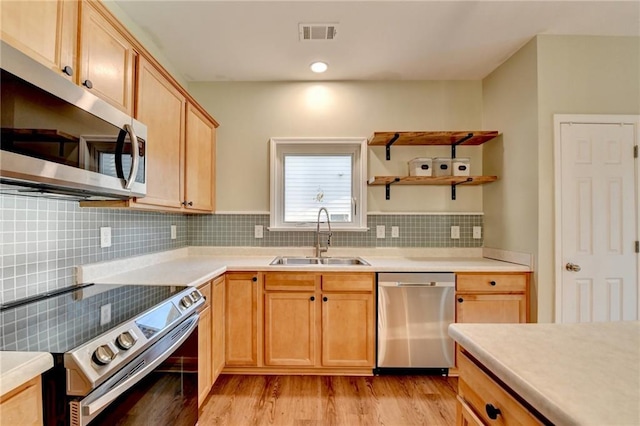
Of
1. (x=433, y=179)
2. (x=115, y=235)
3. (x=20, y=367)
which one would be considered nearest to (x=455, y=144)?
(x=433, y=179)

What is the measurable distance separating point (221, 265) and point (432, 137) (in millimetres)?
2130

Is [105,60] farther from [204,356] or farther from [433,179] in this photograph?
[433,179]

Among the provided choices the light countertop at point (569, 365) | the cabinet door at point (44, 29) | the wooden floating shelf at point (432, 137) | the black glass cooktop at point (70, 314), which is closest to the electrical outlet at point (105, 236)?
the black glass cooktop at point (70, 314)

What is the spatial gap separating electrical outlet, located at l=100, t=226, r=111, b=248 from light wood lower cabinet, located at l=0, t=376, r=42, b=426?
48.3 inches

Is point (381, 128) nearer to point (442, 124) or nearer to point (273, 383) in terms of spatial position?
point (442, 124)

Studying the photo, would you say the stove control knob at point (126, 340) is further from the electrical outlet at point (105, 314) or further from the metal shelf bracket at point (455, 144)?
the metal shelf bracket at point (455, 144)

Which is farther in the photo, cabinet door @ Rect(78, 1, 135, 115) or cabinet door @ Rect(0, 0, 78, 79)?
cabinet door @ Rect(78, 1, 135, 115)

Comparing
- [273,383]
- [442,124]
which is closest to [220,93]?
[442,124]

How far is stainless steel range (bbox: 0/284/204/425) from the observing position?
33.6 inches

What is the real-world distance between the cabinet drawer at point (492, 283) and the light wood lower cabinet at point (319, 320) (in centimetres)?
72

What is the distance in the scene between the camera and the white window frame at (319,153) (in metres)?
2.95

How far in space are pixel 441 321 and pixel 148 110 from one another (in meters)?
2.50

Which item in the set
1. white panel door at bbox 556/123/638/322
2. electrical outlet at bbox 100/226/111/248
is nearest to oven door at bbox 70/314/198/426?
electrical outlet at bbox 100/226/111/248

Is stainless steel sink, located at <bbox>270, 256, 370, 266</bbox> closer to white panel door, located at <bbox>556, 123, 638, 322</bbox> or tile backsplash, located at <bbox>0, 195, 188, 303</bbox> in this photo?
tile backsplash, located at <bbox>0, 195, 188, 303</bbox>
